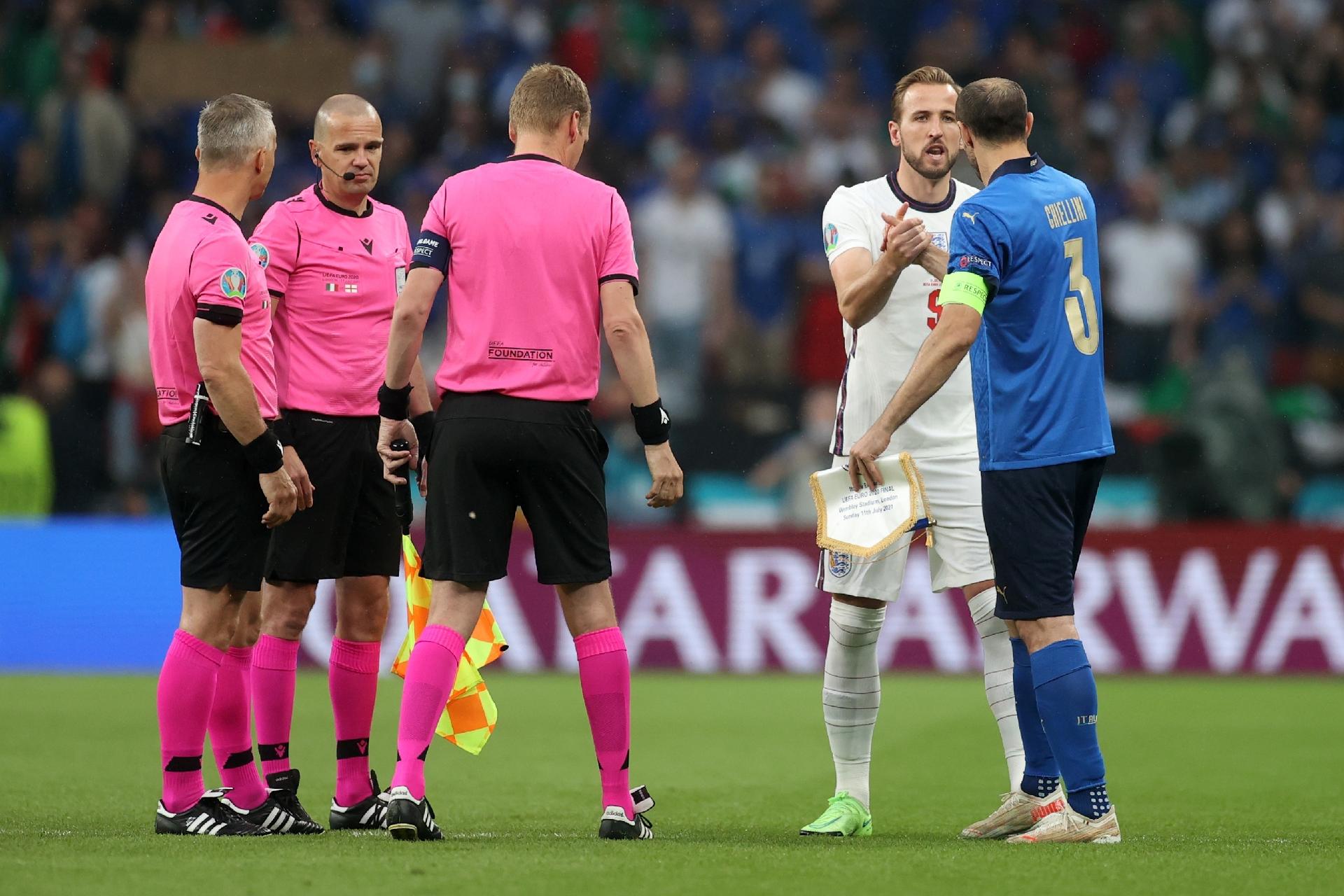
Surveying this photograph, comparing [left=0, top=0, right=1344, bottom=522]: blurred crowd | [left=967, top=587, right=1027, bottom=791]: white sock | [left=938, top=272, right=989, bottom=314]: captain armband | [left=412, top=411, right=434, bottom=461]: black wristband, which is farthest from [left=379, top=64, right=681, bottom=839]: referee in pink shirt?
[left=0, top=0, right=1344, bottom=522]: blurred crowd

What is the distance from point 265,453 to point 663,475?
1334mm

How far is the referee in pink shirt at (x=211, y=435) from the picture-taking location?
598 centimetres

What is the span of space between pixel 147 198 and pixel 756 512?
21.4 ft

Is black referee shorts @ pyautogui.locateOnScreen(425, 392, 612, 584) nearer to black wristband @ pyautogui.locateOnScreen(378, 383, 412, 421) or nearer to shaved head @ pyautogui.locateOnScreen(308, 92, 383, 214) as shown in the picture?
black wristband @ pyautogui.locateOnScreen(378, 383, 412, 421)

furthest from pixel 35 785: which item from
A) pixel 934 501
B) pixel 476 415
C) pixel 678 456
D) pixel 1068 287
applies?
pixel 678 456

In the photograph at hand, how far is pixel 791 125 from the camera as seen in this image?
17.0 m

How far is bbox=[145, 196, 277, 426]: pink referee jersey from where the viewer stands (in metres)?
5.98

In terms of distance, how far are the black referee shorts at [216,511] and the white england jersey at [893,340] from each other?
2.19m

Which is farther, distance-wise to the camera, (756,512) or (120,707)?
(756,512)

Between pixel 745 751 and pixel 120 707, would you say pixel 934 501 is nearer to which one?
pixel 745 751

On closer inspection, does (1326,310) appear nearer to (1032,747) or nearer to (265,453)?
(1032,747)

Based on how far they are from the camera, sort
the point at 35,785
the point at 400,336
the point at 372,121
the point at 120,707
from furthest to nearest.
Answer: the point at 120,707 < the point at 35,785 < the point at 372,121 < the point at 400,336

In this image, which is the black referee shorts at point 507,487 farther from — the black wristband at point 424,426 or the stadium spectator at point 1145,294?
the stadium spectator at point 1145,294

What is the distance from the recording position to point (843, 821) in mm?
6383
